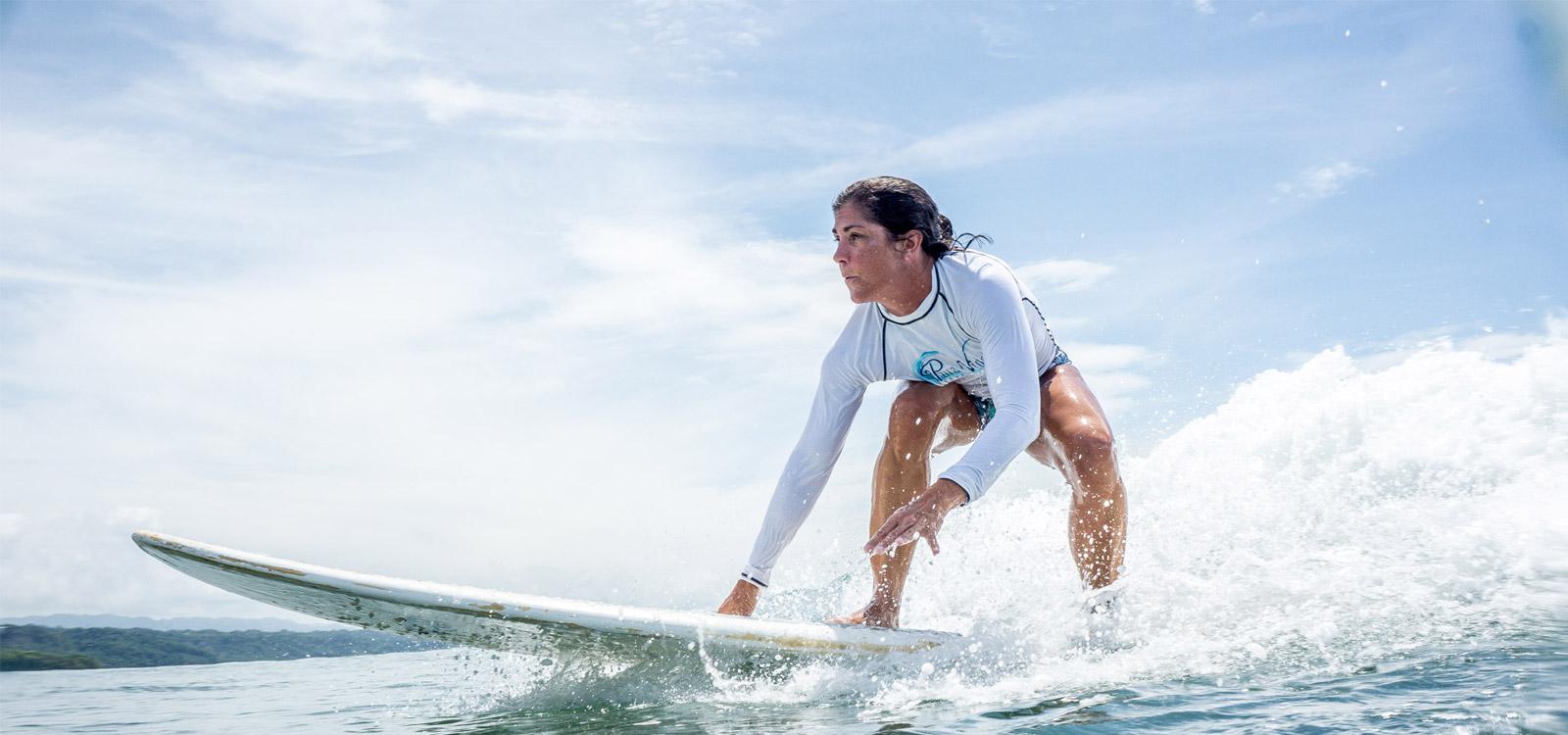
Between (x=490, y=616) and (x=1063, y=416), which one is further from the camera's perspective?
(x=1063, y=416)

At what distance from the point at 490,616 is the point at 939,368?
7.66 feet

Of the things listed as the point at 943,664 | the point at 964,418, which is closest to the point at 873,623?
the point at 943,664

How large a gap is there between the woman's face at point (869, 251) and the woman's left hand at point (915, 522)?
4.03ft

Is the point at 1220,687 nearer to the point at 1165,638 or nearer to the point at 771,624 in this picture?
the point at 1165,638

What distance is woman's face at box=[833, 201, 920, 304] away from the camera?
4.36m

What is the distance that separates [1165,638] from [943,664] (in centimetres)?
105

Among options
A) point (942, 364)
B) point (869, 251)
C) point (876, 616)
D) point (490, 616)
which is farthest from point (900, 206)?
point (490, 616)

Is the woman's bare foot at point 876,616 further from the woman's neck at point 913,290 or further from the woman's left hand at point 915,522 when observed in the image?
the woman's neck at point 913,290

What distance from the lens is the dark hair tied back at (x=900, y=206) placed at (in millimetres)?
4359

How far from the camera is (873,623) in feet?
14.2

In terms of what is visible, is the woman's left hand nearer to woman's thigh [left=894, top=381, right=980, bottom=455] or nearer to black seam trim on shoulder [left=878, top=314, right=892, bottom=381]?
woman's thigh [left=894, top=381, right=980, bottom=455]

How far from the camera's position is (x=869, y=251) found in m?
4.36

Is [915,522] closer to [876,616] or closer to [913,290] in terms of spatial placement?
[876,616]

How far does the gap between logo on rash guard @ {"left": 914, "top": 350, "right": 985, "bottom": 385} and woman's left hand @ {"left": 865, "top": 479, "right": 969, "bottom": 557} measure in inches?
47.0
